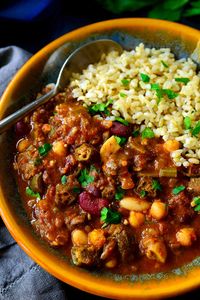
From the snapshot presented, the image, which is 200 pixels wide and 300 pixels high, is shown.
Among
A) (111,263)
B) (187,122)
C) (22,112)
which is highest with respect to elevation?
(22,112)

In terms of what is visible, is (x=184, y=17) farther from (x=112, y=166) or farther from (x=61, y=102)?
(x=112, y=166)

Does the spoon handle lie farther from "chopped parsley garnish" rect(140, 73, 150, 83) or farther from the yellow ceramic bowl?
"chopped parsley garnish" rect(140, 73, 150, 83)

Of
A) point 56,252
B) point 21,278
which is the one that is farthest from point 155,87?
point 21,278

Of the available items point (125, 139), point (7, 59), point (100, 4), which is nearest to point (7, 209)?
point (125, 139)

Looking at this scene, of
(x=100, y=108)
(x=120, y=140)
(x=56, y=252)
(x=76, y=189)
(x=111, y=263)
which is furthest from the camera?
(x=100, y=108)

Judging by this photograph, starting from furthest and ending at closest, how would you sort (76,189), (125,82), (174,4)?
1. (174,4)
2. (125,82)
3. (76,189)

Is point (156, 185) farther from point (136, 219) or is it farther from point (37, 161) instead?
point (37, 161)

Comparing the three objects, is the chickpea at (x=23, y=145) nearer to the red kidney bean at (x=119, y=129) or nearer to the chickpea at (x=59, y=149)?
the chickpea at (x=59, y=149)
